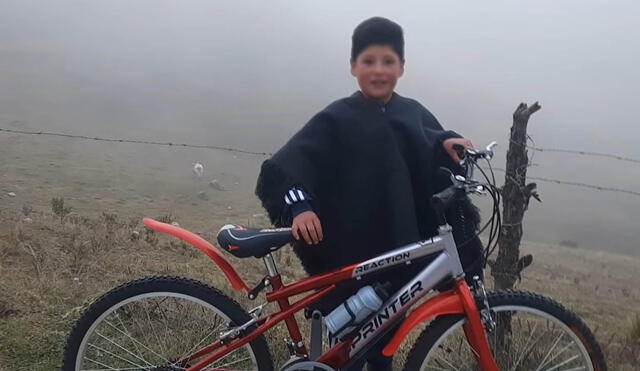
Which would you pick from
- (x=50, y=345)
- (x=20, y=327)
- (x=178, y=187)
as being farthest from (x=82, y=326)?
(x=178, y=187)

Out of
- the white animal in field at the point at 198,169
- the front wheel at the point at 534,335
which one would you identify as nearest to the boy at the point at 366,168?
the front wheel at the point at 534,335

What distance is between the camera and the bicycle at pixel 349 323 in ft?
6.85

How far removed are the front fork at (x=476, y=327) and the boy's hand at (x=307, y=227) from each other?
526mm

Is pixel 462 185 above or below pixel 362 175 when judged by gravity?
below

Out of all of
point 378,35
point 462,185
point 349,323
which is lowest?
point 349,323

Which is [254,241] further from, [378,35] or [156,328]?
[378,35]

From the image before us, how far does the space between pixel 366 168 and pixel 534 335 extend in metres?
1.00

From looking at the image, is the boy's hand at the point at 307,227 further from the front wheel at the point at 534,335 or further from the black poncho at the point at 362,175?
the front wheel at the point at 534,335

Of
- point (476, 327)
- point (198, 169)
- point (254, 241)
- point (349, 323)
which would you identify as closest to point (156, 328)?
point (254, 241)

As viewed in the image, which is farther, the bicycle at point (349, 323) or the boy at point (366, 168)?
the boy at point (366, 168)

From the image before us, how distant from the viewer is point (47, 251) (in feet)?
14.7

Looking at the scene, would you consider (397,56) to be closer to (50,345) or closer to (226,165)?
(50,345)

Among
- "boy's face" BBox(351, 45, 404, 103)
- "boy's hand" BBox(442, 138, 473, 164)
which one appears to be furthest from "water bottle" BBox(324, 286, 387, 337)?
"boy's face" BBox(351, 45, 404, 103)

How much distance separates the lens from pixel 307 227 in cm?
209
